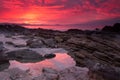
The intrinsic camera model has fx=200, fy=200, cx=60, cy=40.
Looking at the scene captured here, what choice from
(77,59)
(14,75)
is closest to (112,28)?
(77,59)

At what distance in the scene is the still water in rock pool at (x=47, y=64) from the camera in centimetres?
1339

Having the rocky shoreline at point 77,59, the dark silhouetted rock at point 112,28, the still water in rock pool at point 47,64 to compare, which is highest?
the dark silhouetted rock at point 112,28

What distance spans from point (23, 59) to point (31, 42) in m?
5.87

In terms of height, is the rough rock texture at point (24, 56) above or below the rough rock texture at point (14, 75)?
above

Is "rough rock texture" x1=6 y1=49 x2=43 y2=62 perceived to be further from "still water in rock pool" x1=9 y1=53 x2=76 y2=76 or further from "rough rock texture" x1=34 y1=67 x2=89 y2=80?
"rough rock texture" x1=34 y1=67 x2=89 y2=80

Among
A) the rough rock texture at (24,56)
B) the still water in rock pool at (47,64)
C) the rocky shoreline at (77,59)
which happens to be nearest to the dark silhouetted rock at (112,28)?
the rocky shoreline at (77,59)

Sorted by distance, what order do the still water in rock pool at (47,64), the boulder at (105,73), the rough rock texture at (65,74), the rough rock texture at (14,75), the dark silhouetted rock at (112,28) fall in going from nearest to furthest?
the rough rock texture at (14,75), the rough rock texture at (65,74), the boulder at (105,73), the still water in rock pool at (47,64), the dark silhouetted rock at (112,28)

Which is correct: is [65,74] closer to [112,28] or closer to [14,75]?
[14,75]

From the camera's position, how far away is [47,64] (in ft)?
48.2

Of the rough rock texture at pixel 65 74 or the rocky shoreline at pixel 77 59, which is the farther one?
the rocky shoreline at pixel 77 59

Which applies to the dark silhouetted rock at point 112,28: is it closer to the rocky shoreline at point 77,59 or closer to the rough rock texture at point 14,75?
the rocky shoreline at point 77,59

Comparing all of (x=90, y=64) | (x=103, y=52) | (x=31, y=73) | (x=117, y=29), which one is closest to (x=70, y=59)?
(x=90, y=64)

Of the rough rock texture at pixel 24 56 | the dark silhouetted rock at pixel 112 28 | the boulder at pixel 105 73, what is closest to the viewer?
the boulder at pixel 105 73

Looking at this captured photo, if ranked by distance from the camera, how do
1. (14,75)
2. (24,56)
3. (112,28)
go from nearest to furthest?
1. (14,75)
2. (24,56)
3. (112,28)
